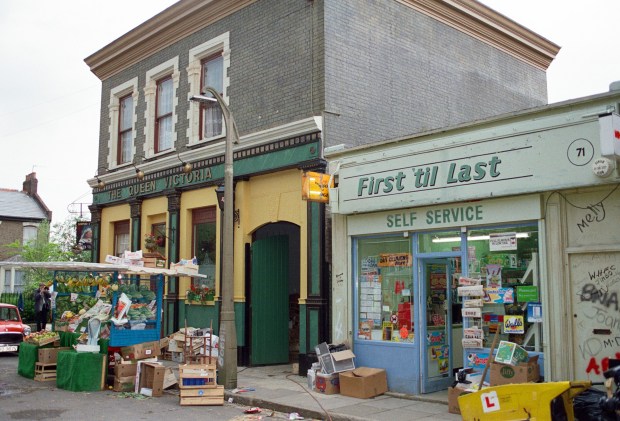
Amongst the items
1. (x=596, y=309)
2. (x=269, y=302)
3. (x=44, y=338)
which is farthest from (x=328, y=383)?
(x=44, y=338)

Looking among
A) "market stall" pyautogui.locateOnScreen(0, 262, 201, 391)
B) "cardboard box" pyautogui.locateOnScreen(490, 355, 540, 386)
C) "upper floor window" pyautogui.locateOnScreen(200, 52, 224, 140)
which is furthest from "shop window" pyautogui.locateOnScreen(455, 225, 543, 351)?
"upper floor window" pyautogui.locateOnScreen(200, 52, 224, 140)

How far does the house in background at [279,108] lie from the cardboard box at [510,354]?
173 inches

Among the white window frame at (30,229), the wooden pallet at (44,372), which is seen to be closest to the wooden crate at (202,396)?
the wooden pallet at (44,372)

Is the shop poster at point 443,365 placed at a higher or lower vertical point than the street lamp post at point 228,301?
lower

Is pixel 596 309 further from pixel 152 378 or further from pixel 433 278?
pixel 152 378

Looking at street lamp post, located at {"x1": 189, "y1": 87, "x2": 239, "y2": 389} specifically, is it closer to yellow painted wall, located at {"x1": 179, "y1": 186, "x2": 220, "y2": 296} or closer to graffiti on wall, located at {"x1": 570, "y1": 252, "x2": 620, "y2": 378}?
yellow painted wall, located at {"x1": 179, "y1": 186, "x2": 220, "y2": 296}

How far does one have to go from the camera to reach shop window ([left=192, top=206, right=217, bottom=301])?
16.5 m

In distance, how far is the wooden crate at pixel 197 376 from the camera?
10992mm

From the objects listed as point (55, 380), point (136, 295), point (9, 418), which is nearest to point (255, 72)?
point (136, 295)

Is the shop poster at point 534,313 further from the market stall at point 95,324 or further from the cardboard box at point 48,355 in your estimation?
the cardboard box at point 48,355

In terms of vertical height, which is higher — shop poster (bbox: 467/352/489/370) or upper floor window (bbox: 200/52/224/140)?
upper floor window (bbox: 200/52/224/140)

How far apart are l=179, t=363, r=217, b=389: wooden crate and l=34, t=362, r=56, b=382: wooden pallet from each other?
4.09 m

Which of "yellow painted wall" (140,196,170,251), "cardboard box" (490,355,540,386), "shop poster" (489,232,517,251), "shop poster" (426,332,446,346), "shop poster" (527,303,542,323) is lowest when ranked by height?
"cardboard box" (490,355,540,386)

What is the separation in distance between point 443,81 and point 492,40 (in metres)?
2.63
